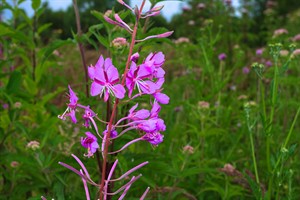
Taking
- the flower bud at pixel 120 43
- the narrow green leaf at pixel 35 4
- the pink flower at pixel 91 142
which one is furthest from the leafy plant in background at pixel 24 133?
the pink flower at pixel 91 142

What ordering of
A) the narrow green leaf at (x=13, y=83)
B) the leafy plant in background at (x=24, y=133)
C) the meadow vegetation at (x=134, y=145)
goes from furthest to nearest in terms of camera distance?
1. the narrow green leaf at (x=13, y=83)
2. the leafy plant in background at (x=24, y=133)
3. the meadow vegetation at (x=134, y=145)

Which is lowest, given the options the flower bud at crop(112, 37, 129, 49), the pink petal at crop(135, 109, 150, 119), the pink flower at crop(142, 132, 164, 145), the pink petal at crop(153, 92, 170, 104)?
the flower bud at crop(112, 37, 129, 49)

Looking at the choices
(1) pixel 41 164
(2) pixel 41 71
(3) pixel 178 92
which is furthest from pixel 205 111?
(3) pixel 178 92

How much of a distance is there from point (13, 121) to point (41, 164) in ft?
1.09

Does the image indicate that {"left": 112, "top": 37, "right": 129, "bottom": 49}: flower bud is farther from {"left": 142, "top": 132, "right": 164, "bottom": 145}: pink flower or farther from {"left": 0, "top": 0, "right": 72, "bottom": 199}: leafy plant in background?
{"left": 142, "top": 132, "right": 164, "bottom": 145}: pink flower

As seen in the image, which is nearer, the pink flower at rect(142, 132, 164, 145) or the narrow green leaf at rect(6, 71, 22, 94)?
the pink flower at rect(142, 132, 164, 145)

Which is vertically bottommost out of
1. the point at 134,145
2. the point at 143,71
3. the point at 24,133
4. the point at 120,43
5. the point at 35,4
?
the point at 134,145

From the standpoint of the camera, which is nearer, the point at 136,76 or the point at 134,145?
the point at 136,76

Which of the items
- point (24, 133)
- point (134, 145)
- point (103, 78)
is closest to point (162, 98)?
point (103, 78)

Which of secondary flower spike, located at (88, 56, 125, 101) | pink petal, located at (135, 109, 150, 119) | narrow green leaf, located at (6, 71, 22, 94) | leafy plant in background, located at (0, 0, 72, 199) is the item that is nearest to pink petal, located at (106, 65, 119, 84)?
secondary flower spike, located at (88, 56, 125, 101)

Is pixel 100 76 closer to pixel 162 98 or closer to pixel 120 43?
pixel 162 98

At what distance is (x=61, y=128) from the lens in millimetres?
3293

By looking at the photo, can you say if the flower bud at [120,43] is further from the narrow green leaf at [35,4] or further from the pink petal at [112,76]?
the narrow green leaf at [35,4]

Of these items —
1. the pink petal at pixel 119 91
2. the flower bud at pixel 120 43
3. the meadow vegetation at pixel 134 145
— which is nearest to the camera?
the pink petal at pixel 119 91
